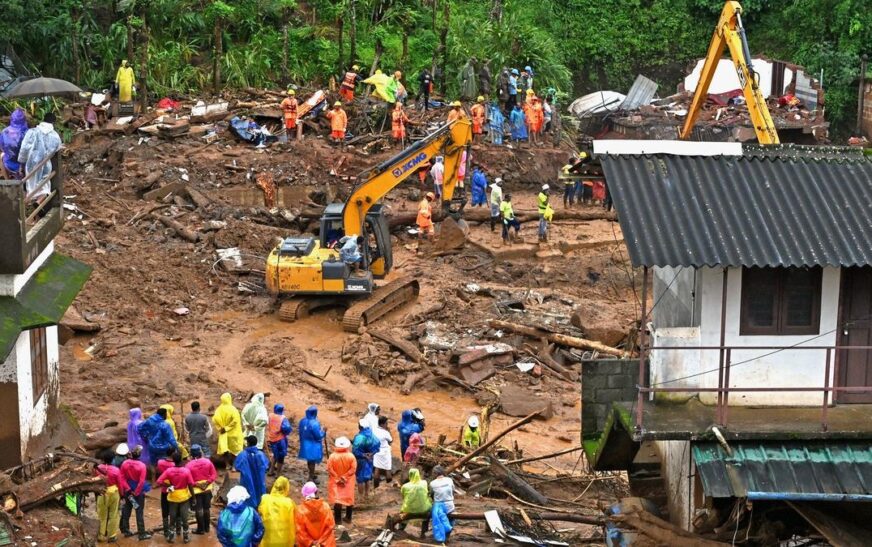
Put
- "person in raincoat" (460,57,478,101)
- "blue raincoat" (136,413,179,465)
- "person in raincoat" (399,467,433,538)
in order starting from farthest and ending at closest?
"person in raincoat" (460,57,478,101) → "blue raincoat" (136,413,179,465) → "person in raincoat" (399,467,433,538)

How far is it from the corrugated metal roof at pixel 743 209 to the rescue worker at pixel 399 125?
22646mm

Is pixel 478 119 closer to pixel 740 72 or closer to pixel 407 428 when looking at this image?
pixel 740 72

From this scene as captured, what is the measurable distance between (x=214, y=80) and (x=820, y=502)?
31.2 m

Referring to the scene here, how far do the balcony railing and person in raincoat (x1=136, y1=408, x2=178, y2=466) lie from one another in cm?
653

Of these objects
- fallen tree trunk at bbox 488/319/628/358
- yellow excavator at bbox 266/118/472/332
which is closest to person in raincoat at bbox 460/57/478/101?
yellow excavator at bbox 266/118/472/332

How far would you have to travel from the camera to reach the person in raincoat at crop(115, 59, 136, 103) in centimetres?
3966

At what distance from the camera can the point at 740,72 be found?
25062mm

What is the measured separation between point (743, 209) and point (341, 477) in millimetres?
6410

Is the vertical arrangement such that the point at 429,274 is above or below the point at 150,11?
below

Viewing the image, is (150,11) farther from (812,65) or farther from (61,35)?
(812,65)

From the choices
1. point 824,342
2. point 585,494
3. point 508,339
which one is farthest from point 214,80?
point 824,342

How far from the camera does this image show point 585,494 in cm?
1991

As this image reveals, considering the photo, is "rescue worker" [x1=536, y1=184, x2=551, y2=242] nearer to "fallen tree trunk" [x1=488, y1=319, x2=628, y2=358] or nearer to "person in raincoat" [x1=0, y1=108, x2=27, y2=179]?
"fallen tree trunk" [x1=488, y1=319, x2=628, y2=358]

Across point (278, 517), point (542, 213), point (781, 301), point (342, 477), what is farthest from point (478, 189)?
point (278, 517)
